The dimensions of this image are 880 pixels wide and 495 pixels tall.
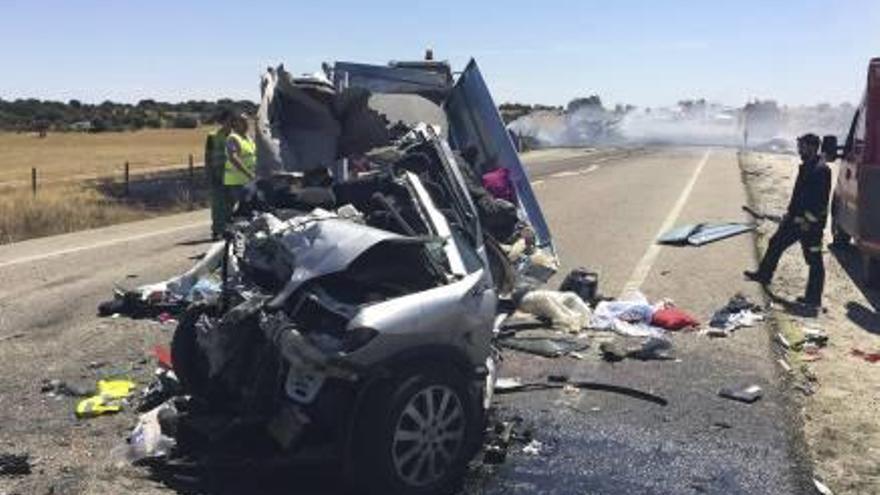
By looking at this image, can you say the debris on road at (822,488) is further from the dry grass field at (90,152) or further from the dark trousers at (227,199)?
the dry grass field at (90,152)

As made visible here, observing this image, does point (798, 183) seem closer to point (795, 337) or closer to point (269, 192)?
point (795, 337)

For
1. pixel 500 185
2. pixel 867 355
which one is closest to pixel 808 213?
pixel 867 355

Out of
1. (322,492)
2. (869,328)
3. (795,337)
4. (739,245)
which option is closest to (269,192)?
(322,492)

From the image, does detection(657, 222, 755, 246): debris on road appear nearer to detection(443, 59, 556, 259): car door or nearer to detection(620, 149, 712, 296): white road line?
detection(620, 149, 712, 296): white road line

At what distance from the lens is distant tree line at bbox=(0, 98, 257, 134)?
273ft

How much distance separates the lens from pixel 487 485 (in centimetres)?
524

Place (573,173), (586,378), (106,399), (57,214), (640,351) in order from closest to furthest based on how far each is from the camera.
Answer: (106,399)
(586,378)
(640,351)
(57,214)
(573,173)

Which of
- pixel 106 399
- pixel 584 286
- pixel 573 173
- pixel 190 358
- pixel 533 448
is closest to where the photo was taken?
pixel 533 448

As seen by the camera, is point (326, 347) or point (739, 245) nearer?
point (326, 347)

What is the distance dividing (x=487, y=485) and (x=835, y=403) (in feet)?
10.1

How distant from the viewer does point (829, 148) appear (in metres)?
12.4

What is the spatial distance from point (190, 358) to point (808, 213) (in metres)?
7.54

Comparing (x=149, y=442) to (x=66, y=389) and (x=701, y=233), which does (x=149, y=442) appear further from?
(x=701, y=233)

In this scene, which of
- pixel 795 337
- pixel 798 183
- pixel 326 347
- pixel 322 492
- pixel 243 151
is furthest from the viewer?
pixel 243 151
